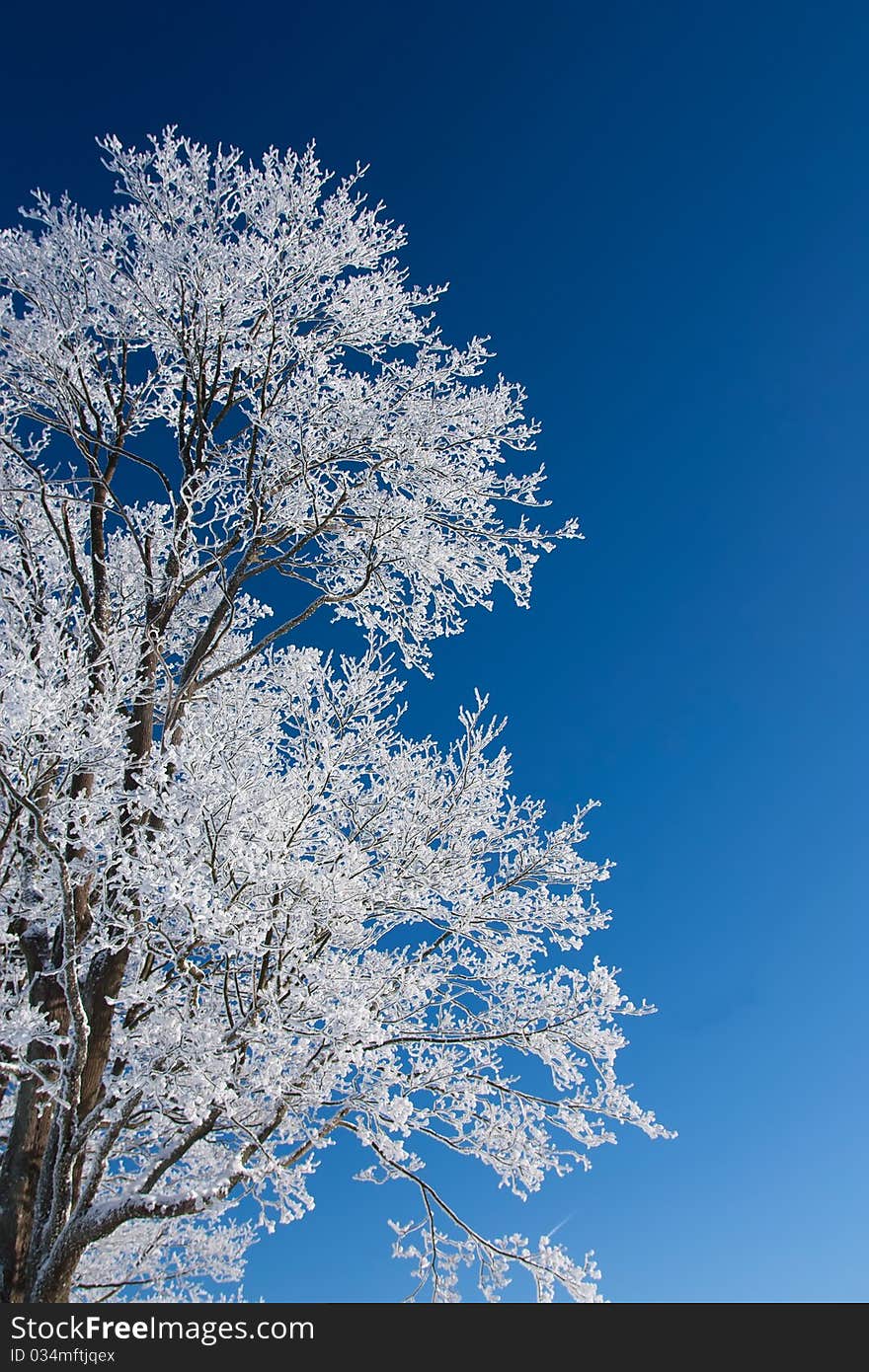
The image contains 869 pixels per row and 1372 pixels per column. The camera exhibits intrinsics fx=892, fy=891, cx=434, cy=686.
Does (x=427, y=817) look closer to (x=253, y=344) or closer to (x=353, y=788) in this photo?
(x=353, y=788)

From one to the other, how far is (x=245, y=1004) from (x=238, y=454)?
4316 mm

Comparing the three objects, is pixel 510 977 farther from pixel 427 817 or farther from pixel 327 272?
pixel 327 272

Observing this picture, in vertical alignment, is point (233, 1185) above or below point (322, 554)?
below

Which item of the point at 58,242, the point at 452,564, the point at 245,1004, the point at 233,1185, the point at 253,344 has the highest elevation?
the point at 58,242

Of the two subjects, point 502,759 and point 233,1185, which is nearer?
point 233,1185
